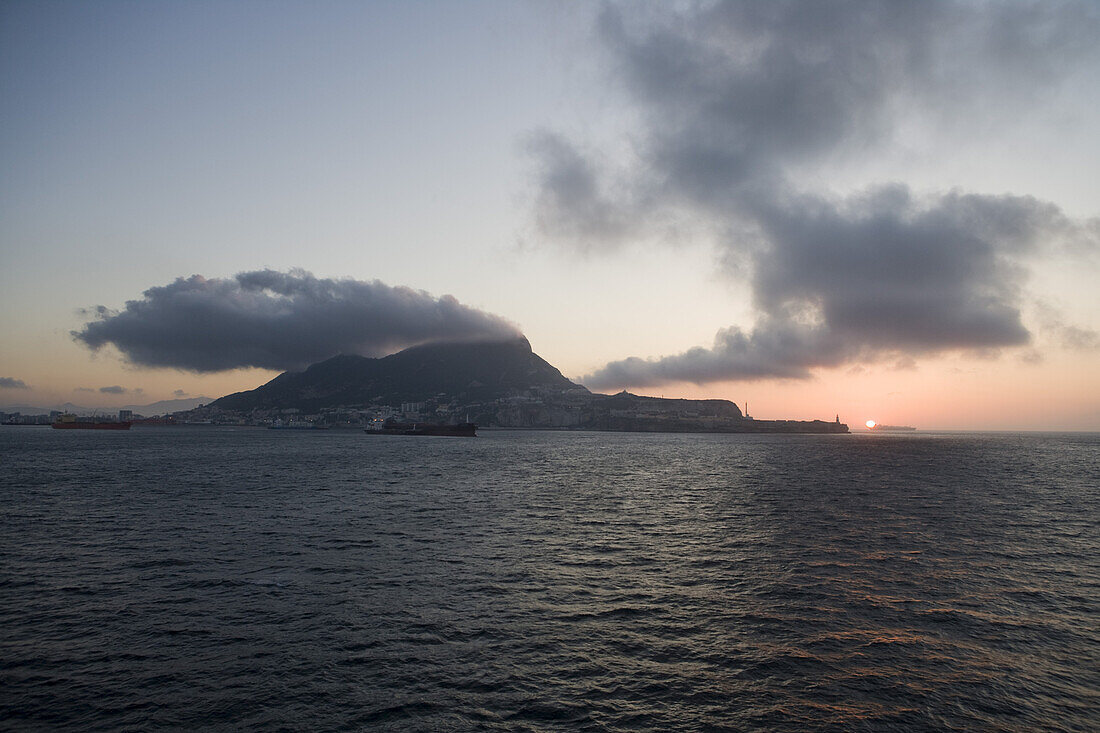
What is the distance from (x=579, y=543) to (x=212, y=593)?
72.3ft

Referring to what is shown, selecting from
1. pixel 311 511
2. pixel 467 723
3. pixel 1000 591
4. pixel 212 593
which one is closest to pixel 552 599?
pixel 467 723

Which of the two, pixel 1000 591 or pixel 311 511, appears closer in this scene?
pixel 1000 591

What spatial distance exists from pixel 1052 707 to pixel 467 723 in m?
17.9

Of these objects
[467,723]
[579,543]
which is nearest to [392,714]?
[467,723]

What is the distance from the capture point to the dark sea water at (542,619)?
55.0 ft

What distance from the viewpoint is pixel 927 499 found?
64.6 metres

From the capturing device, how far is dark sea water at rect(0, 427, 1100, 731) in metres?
16.8

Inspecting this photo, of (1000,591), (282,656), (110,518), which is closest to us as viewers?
(282,656)

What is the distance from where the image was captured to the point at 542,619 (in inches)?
939

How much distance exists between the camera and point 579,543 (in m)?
38.8

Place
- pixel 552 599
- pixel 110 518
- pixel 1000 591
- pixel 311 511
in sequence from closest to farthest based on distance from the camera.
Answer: pixel 552 599, pixel 1000 591, pixel 110 518, pixel 311 511

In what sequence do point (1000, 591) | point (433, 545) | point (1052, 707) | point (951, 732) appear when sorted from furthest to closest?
point (433, 545)
point (1000, 591)
point (1052, 707)
point (951, 732)

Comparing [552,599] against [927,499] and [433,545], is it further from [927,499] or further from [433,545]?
[927,499]

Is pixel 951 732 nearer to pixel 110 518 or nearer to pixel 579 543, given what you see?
pixel 579 543
